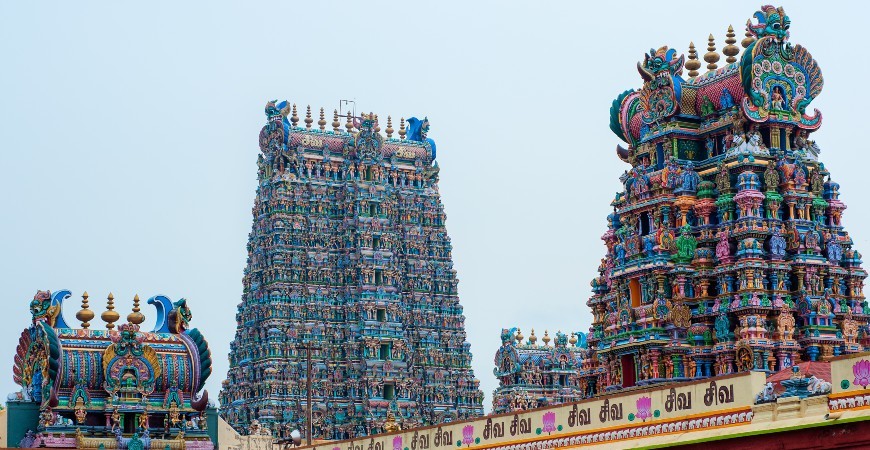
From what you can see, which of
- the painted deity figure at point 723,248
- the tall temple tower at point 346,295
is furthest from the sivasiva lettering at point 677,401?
the tall temple tower at point 346,295

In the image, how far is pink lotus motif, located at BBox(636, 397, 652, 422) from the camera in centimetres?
3338

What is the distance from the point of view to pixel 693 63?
5981 centimetres

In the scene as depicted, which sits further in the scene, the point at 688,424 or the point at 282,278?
the point at 282,278

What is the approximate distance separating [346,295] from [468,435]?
2617 inches

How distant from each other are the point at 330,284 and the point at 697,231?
50222mm

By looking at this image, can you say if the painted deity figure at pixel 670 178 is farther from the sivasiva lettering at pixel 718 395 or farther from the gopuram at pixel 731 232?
the sivasiva lettering at pixel 718 395

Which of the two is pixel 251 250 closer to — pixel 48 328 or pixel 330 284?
pixel 330 284

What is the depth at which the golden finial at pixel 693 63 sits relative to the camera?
59.8m

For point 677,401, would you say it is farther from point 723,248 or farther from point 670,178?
point 670,178

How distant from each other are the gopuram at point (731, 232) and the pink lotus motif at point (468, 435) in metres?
16.9

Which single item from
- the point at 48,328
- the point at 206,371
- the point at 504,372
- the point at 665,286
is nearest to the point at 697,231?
the point at 665,286

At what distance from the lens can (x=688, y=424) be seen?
105ft

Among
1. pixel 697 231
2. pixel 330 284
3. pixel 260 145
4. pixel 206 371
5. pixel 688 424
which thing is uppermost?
pixel 260 145

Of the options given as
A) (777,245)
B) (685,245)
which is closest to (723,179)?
(685,245)
